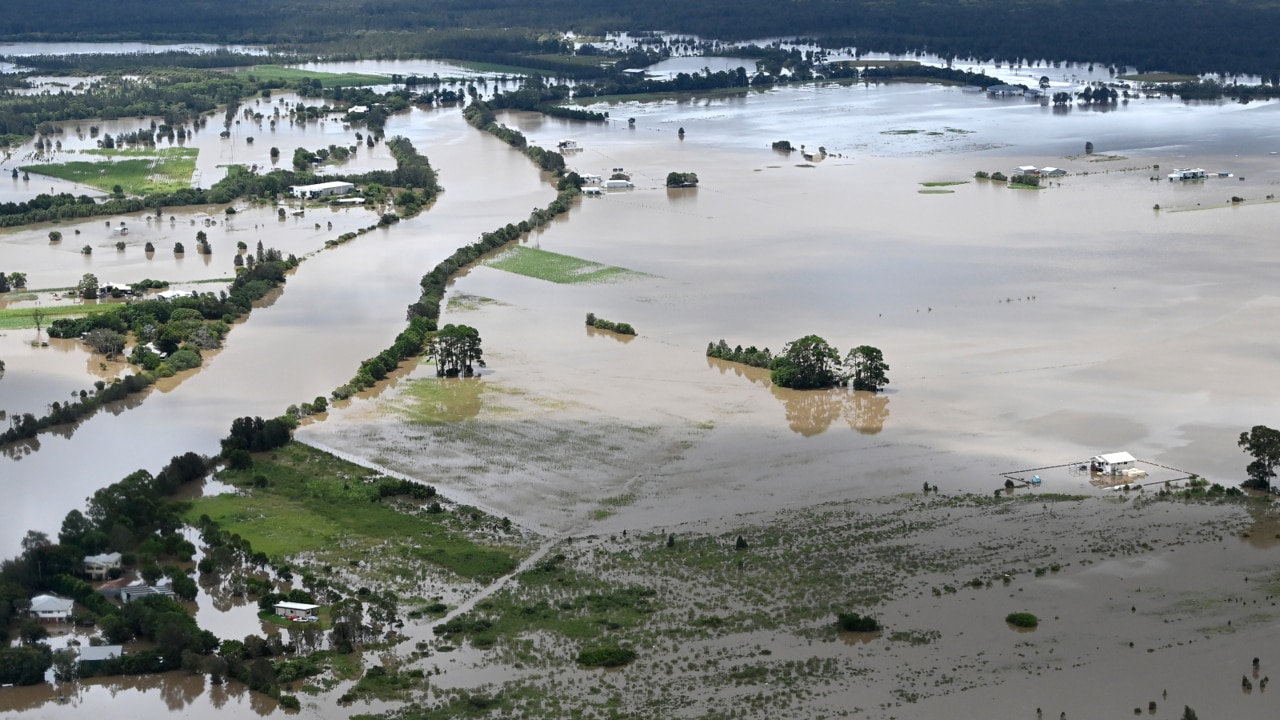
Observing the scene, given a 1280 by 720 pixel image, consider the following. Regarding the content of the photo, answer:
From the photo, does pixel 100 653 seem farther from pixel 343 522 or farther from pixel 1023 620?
pixel 1023 620

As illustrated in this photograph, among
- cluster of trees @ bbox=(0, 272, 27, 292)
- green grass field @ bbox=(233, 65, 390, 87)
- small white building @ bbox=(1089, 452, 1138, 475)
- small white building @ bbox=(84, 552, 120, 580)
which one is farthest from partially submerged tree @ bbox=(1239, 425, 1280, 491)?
green grass field @ bbox=(233, 65, 390, 87)

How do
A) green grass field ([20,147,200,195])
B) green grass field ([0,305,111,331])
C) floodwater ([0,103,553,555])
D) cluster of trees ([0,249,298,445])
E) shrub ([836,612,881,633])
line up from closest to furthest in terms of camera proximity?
1. shrub ([836,612,881,633])
2. floodwater ([0,103,553,555])
3. cluster of trees ([0,249,298,445])
4. green grass field ([0,305,111,331])
5. green grass field ([20,147,200,195])

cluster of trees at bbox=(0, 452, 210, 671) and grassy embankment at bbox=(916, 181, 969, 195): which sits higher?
grassy embankment at bbox=(916, 181, 969, 195)

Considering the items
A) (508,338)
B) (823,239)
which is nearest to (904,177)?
(823,239)

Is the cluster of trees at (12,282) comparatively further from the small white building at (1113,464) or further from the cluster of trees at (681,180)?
the small white building at (1113,464)

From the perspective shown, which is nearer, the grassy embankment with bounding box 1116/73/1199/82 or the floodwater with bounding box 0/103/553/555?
the floodwater with bounding box 0/103/553/555

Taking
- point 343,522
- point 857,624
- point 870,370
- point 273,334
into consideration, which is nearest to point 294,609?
point 343,522

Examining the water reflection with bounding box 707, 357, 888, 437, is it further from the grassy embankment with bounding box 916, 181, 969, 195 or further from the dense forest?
the dense forest
